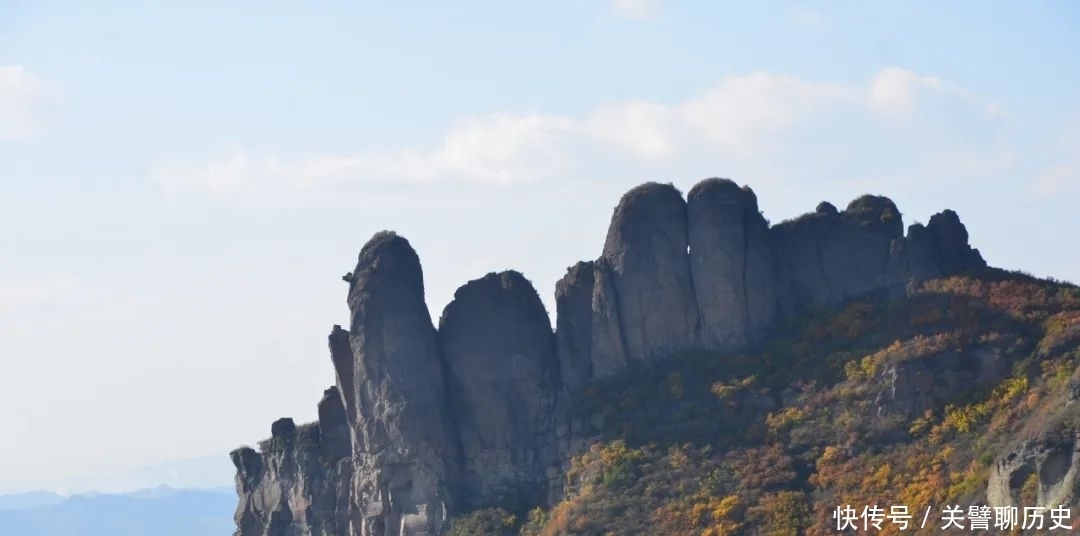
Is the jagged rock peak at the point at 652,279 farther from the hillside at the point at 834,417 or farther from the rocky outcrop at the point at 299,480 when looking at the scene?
the rocky outcrop at the point at 299,480

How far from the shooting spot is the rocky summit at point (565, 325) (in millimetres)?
101938

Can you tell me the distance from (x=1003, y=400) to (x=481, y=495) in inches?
1019

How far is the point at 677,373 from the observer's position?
100562 millimetres

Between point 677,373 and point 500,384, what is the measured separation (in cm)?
902

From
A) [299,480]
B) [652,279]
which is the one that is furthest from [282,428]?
[652,279]

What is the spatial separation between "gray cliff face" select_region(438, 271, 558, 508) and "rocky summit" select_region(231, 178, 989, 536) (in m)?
0.07

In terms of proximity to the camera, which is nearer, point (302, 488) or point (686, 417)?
point (686, 417)

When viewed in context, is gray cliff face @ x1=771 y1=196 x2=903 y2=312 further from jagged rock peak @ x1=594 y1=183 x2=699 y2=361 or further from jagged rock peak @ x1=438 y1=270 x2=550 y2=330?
jagged rock peak @ x1=438 y1=270 x2=550 y2=330

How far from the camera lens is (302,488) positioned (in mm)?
110125

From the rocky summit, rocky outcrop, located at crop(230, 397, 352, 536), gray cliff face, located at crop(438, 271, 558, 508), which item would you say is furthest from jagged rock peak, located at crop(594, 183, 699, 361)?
rocky outcrop, located at crop(230, 397, 352, 536)

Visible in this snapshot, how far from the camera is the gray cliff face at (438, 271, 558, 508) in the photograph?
10269cm

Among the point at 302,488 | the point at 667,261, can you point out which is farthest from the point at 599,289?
the point at 302,488

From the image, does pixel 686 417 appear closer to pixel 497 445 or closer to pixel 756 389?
pixel 756 389

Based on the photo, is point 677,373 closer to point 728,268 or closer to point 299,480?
point 728,268
